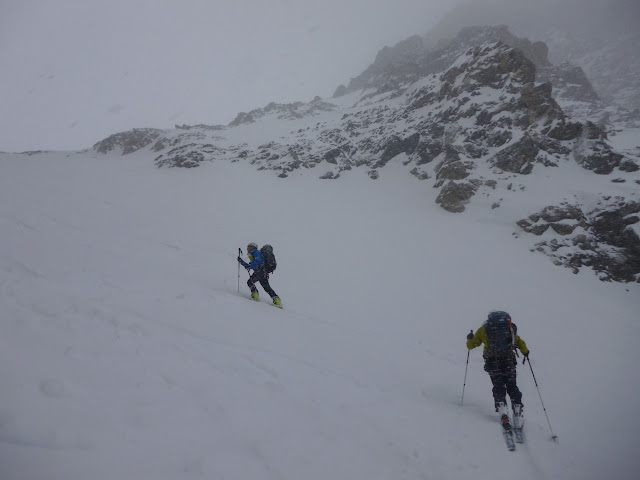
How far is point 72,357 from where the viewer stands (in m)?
4.04

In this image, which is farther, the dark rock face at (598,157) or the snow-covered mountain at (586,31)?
the snow-covered mountain at (586,31)

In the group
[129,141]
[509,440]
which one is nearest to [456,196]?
[509,440]

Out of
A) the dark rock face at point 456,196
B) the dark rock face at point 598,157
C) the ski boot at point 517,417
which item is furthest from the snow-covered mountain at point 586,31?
the ski boot at point 517,417

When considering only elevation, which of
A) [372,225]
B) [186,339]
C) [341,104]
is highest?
[341,104]

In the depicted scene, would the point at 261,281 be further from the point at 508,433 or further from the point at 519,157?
the point at 519,157

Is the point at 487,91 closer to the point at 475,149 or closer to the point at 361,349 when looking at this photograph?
the point at 475,149

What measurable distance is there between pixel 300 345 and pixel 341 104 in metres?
64.7

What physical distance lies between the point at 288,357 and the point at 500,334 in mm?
4376

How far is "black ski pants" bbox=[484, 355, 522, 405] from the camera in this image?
20.1 feet

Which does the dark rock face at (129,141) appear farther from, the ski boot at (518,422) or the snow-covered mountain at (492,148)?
the ski boot at (518,422)

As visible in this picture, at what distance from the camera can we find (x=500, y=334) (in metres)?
6.24

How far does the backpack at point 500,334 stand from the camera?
6.15 metres

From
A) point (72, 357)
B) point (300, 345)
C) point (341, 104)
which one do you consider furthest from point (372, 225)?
point (341, 104)

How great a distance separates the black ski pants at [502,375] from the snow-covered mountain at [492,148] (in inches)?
599
